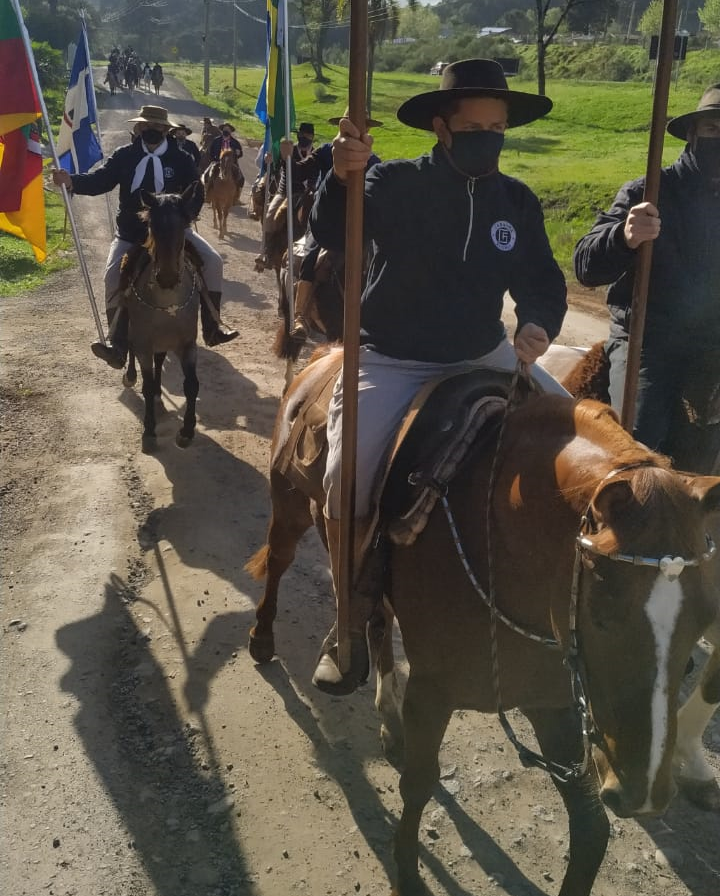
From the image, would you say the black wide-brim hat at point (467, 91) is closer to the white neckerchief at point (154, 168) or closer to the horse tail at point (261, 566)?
the horse tail at point (261, 566)

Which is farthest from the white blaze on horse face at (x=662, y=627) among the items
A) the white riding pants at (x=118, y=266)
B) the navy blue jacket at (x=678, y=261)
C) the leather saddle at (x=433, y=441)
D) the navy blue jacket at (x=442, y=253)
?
the white riding pants at (x=118, y=266)

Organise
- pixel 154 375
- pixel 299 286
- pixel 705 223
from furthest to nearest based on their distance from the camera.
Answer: pixel 299 286, pixel 154 375, pixel 705 223

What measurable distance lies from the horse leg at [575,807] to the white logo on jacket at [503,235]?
198cm

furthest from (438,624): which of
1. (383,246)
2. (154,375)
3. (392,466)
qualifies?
(154,375)

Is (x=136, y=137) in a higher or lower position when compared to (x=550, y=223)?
higher

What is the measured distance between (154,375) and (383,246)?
4.98 meters

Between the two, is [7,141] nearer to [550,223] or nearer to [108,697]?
[108,697]

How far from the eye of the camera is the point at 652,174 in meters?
3.45

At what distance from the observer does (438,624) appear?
3.10 metres

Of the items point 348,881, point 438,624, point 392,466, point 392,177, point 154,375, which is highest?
point 392,177

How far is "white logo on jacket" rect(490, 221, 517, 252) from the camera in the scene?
11.2 feet

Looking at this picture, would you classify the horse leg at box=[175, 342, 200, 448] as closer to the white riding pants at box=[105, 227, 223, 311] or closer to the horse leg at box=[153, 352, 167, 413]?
the horse leg at box=[153, 352, 167, 413]

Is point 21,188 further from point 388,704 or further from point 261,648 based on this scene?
point 388,704

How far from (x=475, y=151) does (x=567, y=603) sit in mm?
Result: 1981
